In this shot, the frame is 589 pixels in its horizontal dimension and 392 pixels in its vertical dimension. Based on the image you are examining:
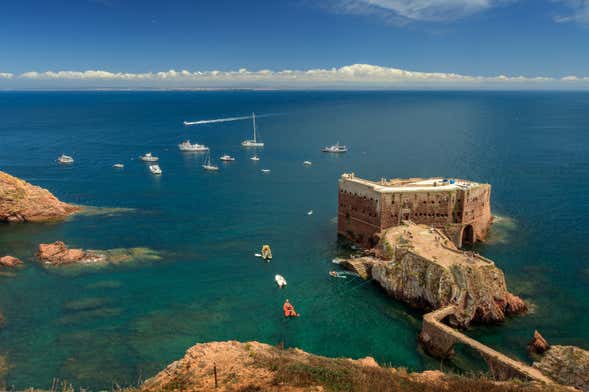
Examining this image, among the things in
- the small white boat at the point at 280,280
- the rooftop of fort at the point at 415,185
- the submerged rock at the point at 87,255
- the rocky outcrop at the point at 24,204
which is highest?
the rooftop of fort at the point at 415,185

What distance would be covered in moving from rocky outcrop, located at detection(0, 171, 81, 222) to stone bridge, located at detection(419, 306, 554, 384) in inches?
2717

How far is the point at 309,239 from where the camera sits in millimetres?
70812

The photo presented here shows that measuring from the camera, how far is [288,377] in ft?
83.9

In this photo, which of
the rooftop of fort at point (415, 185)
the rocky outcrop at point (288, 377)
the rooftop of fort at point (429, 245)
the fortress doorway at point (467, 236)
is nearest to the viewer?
the rocky outcrop at point (288, 377)

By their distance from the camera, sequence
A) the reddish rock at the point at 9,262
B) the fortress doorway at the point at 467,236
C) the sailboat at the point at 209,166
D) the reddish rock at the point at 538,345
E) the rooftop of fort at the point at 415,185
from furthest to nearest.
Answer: the sailboat at the point at 209,166, the fortress doorway at the point at 467,236, the rooftop of fort at the point at 415,185, the reddish rock at the point at 9,262, the reddish rock at the point at 538,345

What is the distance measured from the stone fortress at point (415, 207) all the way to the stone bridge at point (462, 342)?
69.2ft

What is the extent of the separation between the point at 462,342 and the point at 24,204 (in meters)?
76.6

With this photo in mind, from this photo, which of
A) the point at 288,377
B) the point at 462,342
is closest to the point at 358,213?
the point at 462,342

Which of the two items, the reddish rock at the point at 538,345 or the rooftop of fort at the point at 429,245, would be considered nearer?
the reddish rock at the point at 538,345

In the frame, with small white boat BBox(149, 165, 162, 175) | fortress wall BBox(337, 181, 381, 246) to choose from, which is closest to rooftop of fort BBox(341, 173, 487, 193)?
fortress wall BBox(337, 181, 381, 246)

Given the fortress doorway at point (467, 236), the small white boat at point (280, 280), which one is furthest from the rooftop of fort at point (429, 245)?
the small white boat at point (280, 280)

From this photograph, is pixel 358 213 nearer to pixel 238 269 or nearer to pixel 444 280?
pixel 238 269

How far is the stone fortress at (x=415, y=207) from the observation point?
63.7 meters

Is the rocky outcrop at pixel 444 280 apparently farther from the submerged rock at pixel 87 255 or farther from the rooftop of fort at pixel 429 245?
the submerged rock at pixel 87 255
